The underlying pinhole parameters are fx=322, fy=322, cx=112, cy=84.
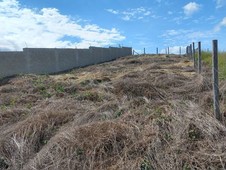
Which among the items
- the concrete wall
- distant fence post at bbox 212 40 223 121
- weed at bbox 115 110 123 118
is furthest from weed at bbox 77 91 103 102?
the concrete wall

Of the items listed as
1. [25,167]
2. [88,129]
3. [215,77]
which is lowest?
[25,167]

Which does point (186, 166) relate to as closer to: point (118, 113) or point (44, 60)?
point (118, 113)

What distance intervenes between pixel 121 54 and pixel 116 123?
33.7 metres

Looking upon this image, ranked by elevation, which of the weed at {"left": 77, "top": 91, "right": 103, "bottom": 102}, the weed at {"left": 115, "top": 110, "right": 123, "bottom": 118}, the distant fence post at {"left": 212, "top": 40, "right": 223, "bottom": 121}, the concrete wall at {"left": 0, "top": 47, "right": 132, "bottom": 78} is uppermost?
the concrete wall at {"left": 0, "top": 47, "right": 132, "bottom": 78}

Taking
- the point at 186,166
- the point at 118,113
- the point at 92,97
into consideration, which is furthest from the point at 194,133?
the point at 92,97

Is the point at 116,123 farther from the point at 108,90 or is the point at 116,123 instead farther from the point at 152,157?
the point at 108,90

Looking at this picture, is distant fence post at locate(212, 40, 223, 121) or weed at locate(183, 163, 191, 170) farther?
distant fence post at locate(212, 40, 223, 121)

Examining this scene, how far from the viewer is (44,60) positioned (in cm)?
2102

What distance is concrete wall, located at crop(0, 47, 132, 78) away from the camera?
18391 millimetres

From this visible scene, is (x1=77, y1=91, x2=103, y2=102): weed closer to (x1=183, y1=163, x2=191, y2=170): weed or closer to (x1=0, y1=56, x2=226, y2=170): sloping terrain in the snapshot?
(x1=0, y1=56, x2=226, y2=170): sloping terrain

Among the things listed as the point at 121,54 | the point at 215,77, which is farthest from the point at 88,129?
the point at 121,54

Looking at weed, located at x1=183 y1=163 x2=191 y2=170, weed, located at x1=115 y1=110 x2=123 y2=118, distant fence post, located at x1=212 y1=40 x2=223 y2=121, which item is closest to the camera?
weed, located at x1=183 y1=163 x2=191 y2=170

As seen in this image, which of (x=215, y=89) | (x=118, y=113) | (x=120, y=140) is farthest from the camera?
(x=118, y=113)

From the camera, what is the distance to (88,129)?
4242mm
